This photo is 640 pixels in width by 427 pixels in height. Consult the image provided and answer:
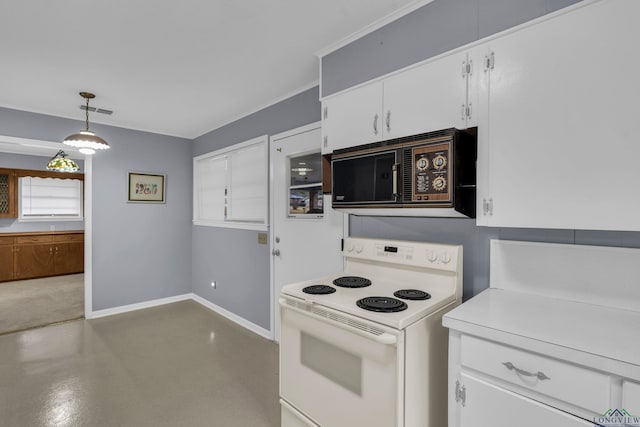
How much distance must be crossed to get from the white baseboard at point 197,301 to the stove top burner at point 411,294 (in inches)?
78.9

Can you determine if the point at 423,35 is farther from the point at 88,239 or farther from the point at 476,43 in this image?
the point at 88,239

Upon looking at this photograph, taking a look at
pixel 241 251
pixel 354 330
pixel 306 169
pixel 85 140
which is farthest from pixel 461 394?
pixel 85 140

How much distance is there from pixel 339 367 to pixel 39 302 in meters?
5.16

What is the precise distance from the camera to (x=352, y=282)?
192 cm

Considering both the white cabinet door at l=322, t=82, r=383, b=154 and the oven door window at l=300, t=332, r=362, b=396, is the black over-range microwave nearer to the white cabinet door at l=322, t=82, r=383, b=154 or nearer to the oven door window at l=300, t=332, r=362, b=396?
the white cabinet door at l=322, t=82, r=383, b=154

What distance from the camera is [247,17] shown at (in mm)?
1876

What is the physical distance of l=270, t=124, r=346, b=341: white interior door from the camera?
2.67 m

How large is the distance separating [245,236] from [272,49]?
2109 millimetres

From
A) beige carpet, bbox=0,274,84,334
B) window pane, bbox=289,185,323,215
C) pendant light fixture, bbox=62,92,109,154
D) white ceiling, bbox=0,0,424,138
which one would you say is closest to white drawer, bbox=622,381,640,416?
white ceiling, bbox=0,0,424,138

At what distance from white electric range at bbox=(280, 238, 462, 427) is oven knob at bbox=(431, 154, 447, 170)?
1.53 ft

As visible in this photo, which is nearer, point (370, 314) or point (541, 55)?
point (541, 55)

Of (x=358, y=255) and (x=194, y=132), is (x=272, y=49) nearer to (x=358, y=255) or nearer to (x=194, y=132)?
(x=358, y=255)

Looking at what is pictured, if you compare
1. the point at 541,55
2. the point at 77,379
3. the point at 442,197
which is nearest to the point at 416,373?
the point at 442,197

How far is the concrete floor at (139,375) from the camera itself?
209 cm
